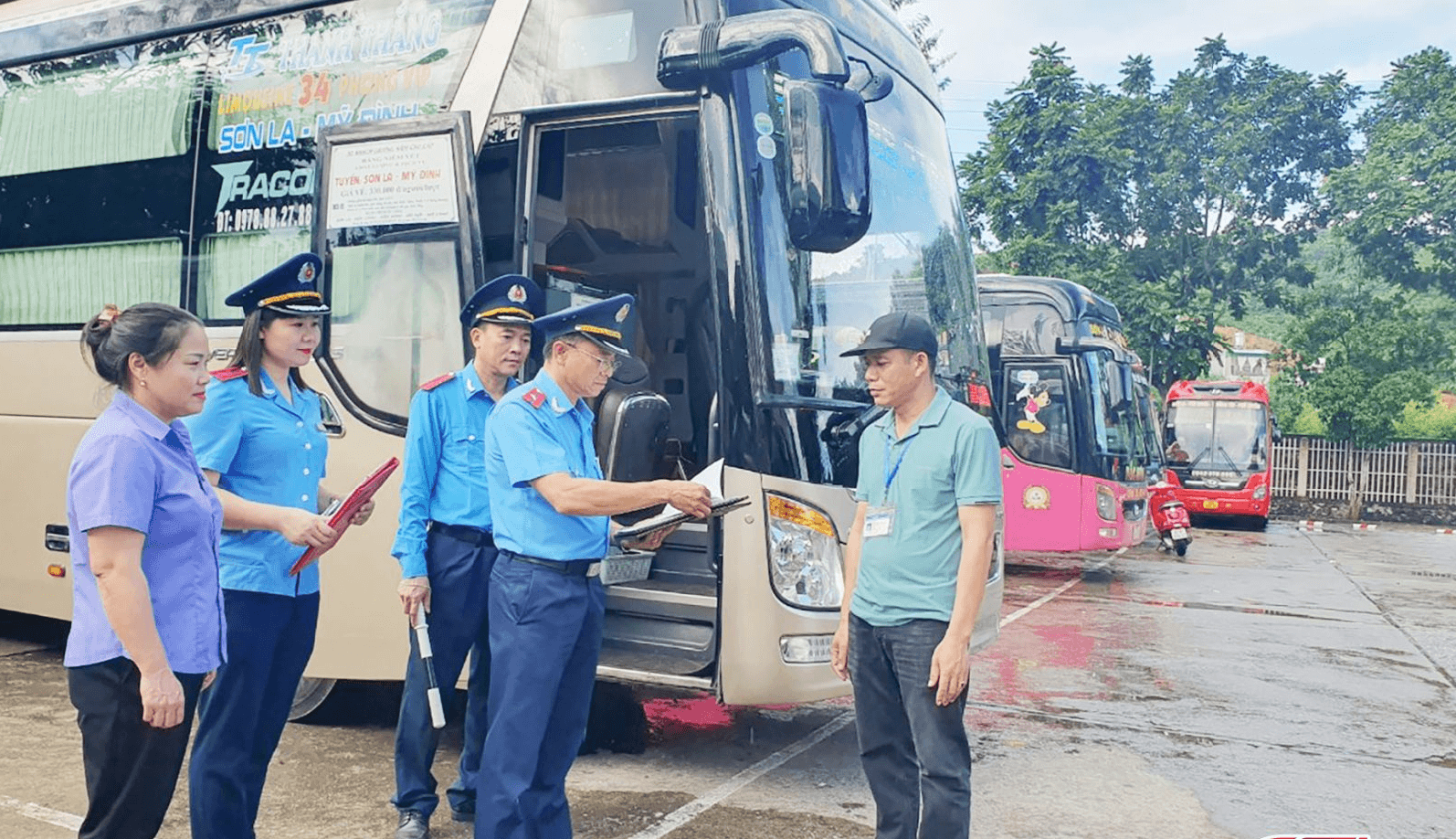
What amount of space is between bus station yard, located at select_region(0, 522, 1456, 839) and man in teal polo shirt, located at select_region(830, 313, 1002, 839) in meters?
0.97

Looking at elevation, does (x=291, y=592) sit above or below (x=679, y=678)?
above

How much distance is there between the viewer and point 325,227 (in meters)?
5.33

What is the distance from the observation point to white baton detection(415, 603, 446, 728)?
4.06 m

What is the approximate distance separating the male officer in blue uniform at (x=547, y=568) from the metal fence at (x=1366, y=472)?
27000mm

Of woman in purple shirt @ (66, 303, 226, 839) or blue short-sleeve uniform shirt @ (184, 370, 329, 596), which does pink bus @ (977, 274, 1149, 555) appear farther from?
woman in purple shirt @ (66, 303, 226, 839)

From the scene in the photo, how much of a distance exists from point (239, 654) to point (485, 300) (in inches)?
58.0

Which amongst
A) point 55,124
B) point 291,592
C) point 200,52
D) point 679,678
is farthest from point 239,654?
point 55,124

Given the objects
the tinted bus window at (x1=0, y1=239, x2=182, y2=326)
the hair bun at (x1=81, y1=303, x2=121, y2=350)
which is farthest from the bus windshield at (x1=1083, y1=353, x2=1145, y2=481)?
the hair bun at (x1=81, y1=303, x2=121, y2=350)

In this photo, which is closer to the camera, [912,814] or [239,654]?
[239,654]

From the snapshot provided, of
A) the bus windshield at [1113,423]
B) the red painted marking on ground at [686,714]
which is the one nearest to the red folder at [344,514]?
the red painted marking on ground at [686,714]

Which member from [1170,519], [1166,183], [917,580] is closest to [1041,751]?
[917,580]

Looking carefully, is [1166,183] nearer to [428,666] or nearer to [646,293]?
[646,293]

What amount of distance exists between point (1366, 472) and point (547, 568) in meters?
27.8

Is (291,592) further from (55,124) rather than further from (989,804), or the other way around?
(55,124)
